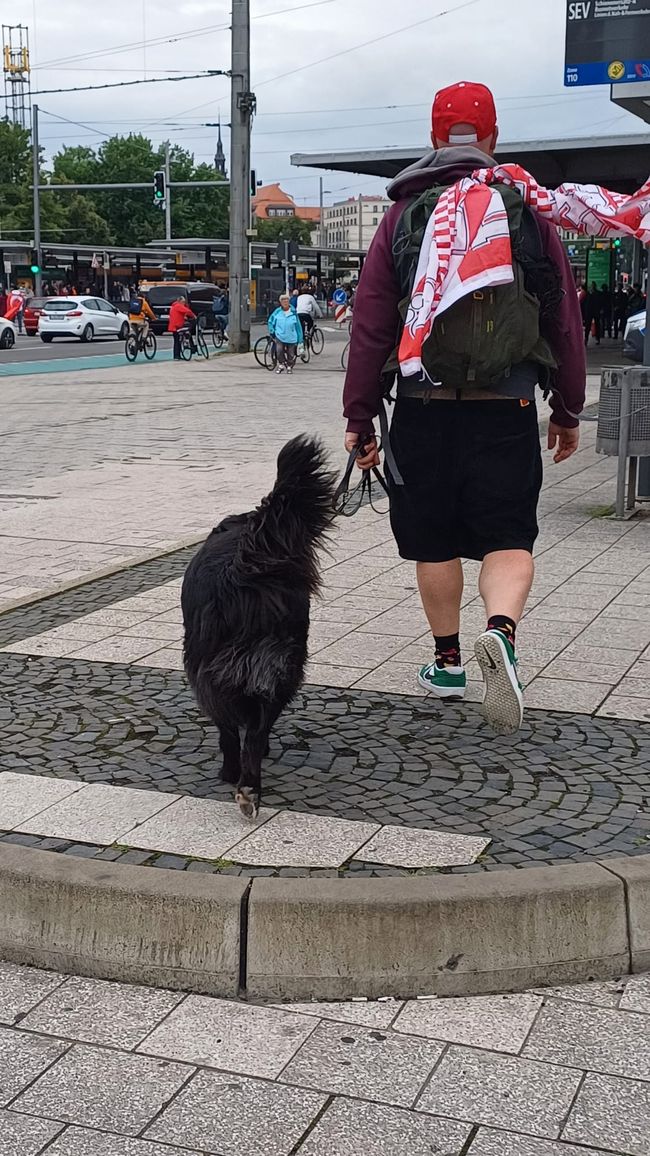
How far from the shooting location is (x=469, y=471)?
14.7 ft

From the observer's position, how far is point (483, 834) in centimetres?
378

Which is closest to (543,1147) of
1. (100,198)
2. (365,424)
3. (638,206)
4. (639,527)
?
(365,424)

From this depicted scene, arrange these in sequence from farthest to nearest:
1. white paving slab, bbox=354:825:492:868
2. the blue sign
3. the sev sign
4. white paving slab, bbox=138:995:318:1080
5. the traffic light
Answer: the traffic light → the sev sign → the blue sign → white paving slab, bbox=354:825:492:868 → white paving slab, bbox=138:995:318:1080

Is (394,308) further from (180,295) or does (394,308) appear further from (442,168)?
(180,295)

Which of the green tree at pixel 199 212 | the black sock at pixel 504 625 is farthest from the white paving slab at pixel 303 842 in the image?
the green tree at pixel 199 212

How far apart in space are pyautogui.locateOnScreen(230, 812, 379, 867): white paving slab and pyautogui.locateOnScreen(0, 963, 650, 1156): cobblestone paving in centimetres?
46

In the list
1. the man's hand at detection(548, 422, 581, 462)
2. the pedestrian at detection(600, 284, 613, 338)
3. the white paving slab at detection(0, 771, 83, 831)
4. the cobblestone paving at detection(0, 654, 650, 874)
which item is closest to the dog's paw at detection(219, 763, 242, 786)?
the cobblestone paving at detection(0, 654, 650, 874)

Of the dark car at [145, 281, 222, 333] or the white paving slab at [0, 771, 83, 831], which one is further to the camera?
the dark car at [145, 281, 222, 333]

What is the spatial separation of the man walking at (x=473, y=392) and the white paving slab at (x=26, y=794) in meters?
1.40

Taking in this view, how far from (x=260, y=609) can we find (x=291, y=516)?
0.28m

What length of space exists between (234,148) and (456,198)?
29881mm

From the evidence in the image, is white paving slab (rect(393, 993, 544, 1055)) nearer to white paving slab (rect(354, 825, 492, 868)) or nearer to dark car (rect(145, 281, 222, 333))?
white paving slab (rect(354, 825, 492, 868))

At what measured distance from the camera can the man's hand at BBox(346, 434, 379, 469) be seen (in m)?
4.61

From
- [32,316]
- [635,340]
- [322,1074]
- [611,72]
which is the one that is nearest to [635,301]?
[635,340]
